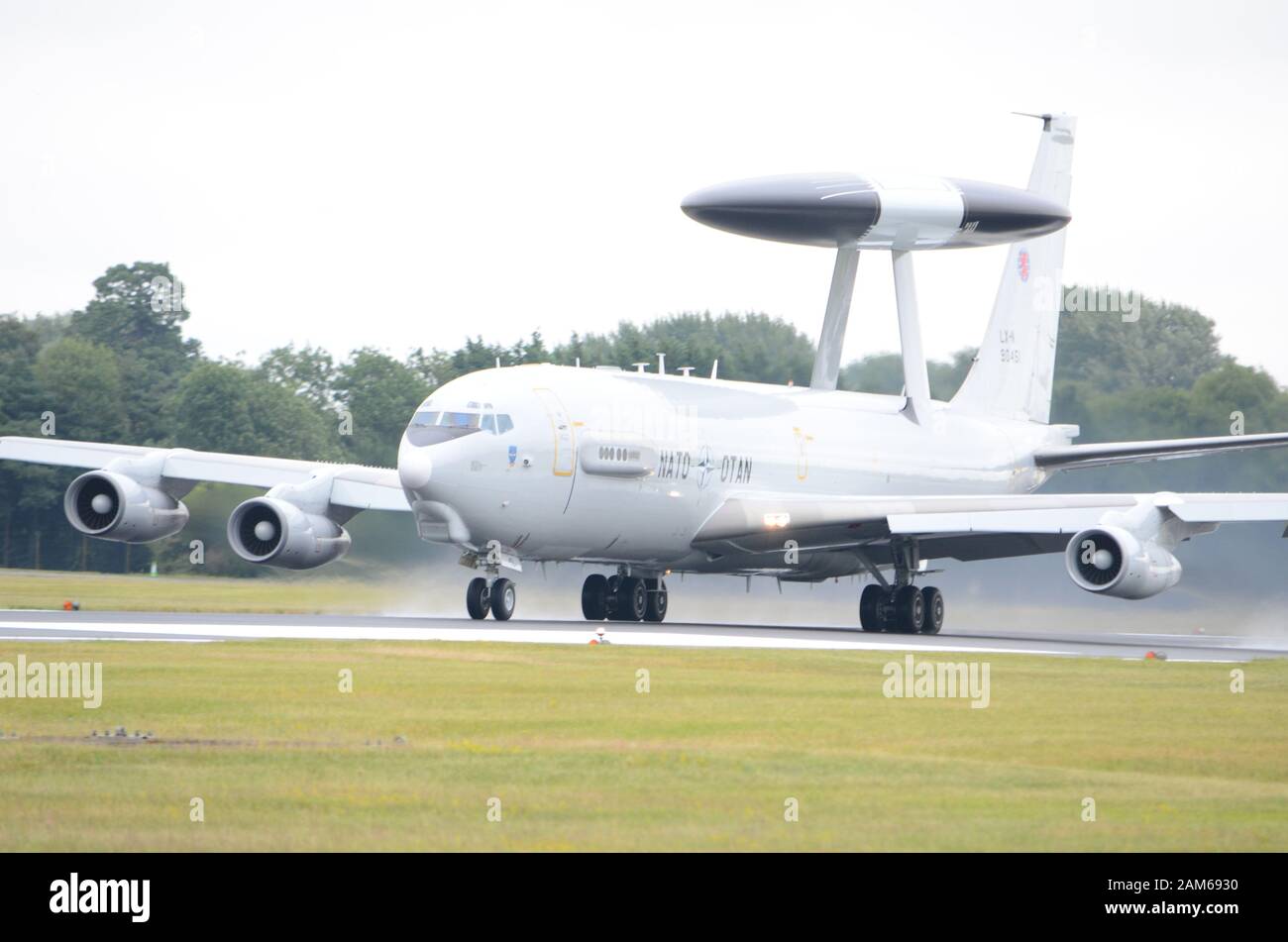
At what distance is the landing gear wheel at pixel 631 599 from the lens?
36.1 m

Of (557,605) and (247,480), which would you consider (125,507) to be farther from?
(557,605)

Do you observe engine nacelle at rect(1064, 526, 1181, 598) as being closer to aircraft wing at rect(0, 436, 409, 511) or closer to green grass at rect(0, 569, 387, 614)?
aircraft wing at rect(0, 436, 409, 511)

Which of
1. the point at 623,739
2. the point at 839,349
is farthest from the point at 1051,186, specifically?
the point at 623,739

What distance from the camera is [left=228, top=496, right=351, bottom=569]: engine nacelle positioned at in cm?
3397

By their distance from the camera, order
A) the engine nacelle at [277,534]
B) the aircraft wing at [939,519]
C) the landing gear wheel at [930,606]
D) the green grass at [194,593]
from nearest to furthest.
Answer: the aircraft wing at [939,519]
the engine nacelle at [277,534]
the green grass at [194,593]
the landing gear wheel at [930,606]

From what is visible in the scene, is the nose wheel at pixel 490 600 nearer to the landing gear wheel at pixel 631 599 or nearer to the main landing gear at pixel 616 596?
the main landing gear at pixel 616 596

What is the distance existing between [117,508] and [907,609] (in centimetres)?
1445

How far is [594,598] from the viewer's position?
36.1 meters

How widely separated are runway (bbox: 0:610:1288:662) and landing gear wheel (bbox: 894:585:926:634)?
156cm

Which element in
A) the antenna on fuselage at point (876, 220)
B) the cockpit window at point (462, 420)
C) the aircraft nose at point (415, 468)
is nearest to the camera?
the aircraft nose at point (415, 468)

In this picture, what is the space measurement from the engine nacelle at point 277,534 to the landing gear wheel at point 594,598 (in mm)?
4836

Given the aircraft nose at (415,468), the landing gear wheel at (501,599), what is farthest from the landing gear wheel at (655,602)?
the aircraft nose at (415,468)

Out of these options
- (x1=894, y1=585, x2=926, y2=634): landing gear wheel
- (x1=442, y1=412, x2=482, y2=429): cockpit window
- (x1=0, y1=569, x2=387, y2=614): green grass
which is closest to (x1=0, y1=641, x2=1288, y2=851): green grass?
(x1=442, y1=412, x2=482, y2=429): cockpit window

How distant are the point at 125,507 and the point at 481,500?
24.8ft
